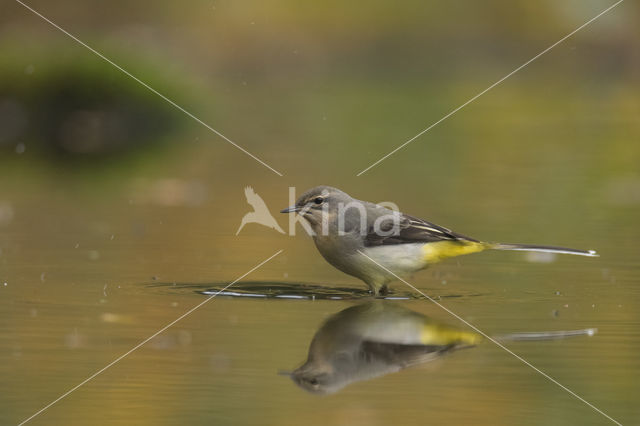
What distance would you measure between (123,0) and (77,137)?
2877 cm

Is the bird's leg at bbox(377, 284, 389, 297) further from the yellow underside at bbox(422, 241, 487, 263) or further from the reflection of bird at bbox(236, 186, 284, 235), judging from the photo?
the reflection of bird at bbox(236, 186, 284, 235)

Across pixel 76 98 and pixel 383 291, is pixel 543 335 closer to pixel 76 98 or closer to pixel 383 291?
pixel 383 291

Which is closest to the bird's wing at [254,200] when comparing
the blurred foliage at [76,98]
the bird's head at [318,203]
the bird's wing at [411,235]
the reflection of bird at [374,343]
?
the bird's head at [318,203]

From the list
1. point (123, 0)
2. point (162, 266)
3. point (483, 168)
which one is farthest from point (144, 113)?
point (123, 0)

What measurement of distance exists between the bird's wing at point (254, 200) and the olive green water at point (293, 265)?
163 mm

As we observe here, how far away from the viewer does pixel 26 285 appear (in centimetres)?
1014

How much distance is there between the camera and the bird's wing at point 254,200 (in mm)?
15297

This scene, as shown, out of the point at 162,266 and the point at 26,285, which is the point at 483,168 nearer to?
the point at 162,266

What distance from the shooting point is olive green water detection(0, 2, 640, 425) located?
22.8ft

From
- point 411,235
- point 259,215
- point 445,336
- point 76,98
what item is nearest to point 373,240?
point 411,235

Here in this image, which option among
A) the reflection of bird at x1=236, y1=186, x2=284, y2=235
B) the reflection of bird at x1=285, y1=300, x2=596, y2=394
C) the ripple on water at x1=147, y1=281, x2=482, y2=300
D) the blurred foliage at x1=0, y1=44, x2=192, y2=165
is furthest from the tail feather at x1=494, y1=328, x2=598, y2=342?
the blurred foliage at x1=0, y1=44, x2=192, y2=165

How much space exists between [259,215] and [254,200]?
106cm

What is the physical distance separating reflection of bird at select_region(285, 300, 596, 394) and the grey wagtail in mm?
714

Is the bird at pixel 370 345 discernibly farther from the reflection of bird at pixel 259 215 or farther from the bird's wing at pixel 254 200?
the bird's wing at pixel 254 200
